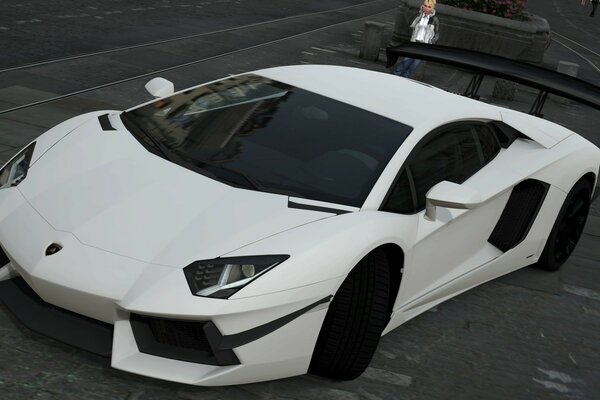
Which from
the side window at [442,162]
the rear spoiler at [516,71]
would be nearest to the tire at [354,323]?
the side window at [442,162]

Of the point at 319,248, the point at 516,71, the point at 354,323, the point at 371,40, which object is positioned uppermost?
the point at 516,71

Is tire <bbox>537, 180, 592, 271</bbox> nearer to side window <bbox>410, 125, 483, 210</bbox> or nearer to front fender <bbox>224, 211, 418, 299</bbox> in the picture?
side window <bbox>410, 125, 483, 210</bbox>

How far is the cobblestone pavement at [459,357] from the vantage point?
13.3 ft

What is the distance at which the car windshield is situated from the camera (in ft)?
15.0

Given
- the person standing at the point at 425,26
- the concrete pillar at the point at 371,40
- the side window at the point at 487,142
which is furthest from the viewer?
the concrete pillar at the point at 371,40

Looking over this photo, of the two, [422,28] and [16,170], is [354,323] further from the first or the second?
[422,28]

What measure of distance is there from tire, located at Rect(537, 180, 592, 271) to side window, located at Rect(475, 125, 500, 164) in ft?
2.87

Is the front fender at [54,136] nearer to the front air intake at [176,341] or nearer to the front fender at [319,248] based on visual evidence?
the front air intake at [176,341]

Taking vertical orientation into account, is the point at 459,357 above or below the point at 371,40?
above

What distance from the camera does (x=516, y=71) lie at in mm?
6496

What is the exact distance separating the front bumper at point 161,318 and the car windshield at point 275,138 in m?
0.73

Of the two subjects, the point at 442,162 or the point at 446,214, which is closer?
the point at 446,214

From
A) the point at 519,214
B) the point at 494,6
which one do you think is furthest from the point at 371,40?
the point at 519,214

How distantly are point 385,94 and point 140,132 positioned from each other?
4.61ft
